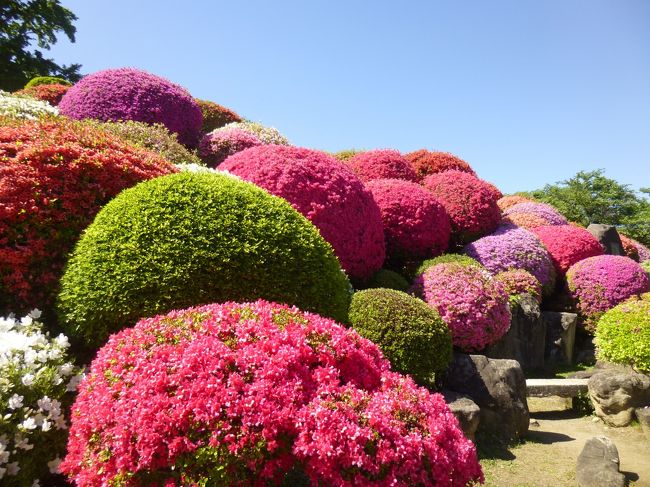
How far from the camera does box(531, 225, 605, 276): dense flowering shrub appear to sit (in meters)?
12.7

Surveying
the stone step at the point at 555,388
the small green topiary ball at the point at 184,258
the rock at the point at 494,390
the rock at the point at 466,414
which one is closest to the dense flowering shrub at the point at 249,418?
the small green topiary ball at the point at 184,258

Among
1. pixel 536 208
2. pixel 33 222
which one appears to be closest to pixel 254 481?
pixel 33 222

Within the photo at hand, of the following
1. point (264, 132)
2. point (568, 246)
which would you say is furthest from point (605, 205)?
point (264, 132)

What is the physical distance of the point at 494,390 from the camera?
6.70 meters

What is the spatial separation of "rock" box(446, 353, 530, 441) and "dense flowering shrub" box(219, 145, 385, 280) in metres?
2.18

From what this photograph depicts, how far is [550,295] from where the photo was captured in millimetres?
12281

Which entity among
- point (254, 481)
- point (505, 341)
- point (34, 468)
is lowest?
point (505, 341)

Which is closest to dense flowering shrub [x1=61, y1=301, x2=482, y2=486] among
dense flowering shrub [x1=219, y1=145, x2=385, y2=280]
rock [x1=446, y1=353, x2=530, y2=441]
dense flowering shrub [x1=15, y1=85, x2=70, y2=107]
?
rock [x1=446, y1=353, x2=530, y2=441]

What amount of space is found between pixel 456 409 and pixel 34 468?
14.6 ft

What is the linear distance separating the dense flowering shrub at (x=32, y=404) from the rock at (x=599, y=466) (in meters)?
5.50

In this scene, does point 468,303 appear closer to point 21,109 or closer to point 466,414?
point 466,414

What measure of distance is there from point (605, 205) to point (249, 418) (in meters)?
34.3

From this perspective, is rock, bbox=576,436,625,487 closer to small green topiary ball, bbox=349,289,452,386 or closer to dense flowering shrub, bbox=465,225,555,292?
small green topiary ball, bbox=349,289,452,386

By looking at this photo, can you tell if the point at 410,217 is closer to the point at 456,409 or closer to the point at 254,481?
the point at 456,409
